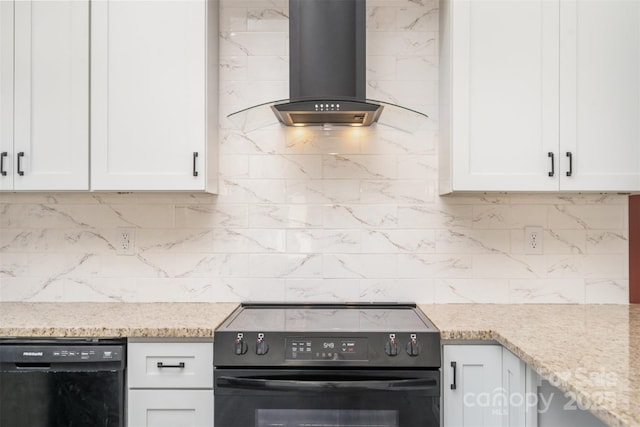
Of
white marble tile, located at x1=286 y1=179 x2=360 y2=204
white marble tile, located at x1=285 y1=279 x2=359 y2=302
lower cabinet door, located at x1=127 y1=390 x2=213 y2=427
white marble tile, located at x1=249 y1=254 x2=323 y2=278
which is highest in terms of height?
white marble tile, located at x1=286 y1=179 x2=360 y2=204

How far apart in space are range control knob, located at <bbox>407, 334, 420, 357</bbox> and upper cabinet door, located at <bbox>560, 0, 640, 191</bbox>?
36.3 inches

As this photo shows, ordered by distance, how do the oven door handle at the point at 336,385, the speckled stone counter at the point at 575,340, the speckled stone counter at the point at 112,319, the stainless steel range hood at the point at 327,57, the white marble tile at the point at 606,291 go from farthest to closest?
1. the white marble tile at the point at 606,291
2. the stainless steel range hood at the point at 327,57
3. the speckled stone counter at the point at 112,319
4. the oven door handle at the point at 336,385
5. the speckled stone counter at the point at 575,340

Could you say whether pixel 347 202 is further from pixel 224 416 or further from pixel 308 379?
pixel 224 416

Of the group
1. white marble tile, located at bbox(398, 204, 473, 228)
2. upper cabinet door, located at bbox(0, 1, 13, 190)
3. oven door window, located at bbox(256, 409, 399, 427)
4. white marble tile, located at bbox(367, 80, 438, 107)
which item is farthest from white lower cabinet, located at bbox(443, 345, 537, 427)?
upper cabinet door, located at bbox(0, 1, 13, 190)

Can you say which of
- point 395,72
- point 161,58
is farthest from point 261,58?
point 395,72

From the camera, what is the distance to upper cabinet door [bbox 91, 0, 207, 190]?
1.99 meters

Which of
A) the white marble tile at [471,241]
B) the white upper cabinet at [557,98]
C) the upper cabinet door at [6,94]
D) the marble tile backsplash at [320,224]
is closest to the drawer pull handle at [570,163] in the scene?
the white upper cabinet at [557,98]

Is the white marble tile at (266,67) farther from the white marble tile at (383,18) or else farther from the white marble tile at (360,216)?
the white marble tile at (360,216)

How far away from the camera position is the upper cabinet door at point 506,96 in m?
1.95

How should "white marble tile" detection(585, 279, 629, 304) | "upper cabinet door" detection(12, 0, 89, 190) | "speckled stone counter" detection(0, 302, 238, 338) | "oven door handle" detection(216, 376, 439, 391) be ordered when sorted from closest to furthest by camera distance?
1. "oven door handle" detection(216, 376, 439, 391)
2. "speckled stone counter" detection(0, 302, 238, 338)
3. "upper cabinet door" detection(12, 0, 89, 190)
4. "white marble tile" detection(585, 279, 629, 304)

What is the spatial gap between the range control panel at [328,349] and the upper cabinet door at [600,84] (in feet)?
3.58

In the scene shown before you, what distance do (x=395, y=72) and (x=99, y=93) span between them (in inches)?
52.8

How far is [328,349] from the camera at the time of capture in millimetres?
1641

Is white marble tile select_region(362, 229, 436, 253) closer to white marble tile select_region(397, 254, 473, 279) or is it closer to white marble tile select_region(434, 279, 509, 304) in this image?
white marble tile select_region(397, 254, 473, 279)
